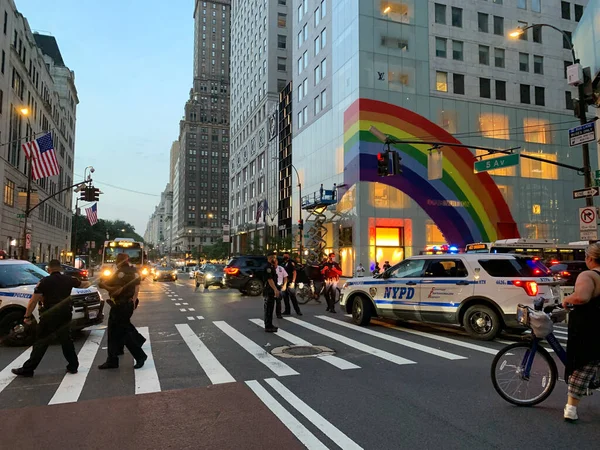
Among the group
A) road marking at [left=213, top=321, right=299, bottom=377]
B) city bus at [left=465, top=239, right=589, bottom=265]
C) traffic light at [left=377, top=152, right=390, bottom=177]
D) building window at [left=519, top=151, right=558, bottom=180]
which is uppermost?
building window at [left=519, top=151, right=558, bottom=180]

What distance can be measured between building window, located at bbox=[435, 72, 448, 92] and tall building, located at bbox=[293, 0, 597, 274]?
5.3 inches

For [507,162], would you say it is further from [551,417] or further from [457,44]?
[457,44]

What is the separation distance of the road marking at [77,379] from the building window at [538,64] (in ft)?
163

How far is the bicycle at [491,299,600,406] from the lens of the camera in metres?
5.11

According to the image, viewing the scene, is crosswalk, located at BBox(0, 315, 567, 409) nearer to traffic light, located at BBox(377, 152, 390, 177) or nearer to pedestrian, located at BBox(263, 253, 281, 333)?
pedestrian, located at BBox(263, 253, 281, 333)

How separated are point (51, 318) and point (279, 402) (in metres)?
3.82

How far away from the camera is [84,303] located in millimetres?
9789

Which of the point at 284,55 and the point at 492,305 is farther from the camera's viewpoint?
the point at 284,55

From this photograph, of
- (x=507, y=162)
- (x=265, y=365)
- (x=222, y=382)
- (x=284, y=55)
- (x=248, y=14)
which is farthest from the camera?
(x=248, y=14)

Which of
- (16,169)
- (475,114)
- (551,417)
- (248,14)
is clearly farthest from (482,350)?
(248,14)

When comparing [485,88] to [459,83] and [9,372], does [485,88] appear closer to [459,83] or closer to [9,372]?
[459,83]

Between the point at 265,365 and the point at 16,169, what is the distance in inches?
1630

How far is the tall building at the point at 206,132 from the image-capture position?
173625 millimetres

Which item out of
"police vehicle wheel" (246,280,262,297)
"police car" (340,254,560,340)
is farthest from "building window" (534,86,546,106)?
"police car" (340,254,560,340)
